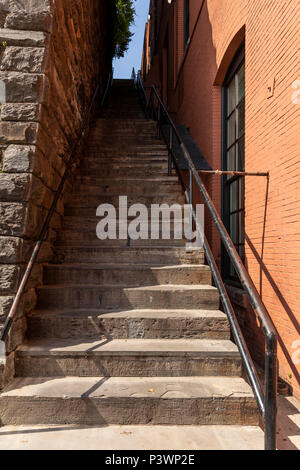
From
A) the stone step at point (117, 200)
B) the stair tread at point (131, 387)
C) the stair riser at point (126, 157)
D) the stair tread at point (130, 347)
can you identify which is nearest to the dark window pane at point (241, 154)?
the stone step at point (117, 200)

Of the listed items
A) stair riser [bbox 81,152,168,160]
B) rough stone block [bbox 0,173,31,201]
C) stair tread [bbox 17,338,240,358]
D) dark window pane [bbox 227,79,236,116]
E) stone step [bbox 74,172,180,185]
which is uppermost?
dark window pane [bbox 227,79,236,116]

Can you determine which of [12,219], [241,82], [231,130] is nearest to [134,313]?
[12,219]

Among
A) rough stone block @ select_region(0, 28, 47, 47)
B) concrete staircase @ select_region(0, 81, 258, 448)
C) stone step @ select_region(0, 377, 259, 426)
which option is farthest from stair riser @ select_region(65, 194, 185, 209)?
stone step @ select_region(0, 377, 259, 426)

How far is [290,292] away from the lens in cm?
351

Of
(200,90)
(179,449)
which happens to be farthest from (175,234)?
(200,90)

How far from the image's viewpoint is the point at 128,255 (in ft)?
14.0

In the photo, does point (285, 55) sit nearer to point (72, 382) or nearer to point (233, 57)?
point (233, 57)

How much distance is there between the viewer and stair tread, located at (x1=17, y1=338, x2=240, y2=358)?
115 inches

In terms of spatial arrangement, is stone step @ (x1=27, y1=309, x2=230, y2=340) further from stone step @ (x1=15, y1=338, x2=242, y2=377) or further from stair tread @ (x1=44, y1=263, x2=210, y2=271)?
stair tread @ (x1=44, y1=263, x2=210, y2=271)

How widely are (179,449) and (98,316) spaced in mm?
1375

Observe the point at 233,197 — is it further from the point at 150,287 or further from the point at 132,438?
the point at 132,438

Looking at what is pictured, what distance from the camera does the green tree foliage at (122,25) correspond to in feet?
51.9

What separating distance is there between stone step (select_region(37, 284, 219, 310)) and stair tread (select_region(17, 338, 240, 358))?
0.42 m

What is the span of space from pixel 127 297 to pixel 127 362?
78cm
